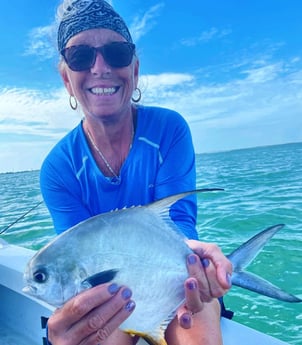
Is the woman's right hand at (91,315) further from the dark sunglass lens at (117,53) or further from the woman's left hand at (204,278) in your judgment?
the dark sunglass lens at (117,53)

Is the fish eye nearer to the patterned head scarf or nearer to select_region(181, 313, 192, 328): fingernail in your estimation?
select_region(181, 313, 192, 328): fingernail

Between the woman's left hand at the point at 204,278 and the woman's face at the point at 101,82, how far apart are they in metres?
0.86

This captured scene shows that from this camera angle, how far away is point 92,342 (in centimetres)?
128

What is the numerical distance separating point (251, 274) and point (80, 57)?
119 cm

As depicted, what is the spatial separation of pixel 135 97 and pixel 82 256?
1252 millimetres

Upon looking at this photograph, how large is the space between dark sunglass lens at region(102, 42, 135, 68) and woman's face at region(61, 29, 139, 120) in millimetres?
23

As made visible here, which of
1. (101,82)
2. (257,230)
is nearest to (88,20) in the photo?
(101,82)

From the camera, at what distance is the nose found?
5.88ft

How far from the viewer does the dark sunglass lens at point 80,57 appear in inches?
70.2

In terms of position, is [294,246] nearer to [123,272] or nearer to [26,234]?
[123,272]

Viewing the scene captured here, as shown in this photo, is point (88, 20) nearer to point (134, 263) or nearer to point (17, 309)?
point (134, 263)

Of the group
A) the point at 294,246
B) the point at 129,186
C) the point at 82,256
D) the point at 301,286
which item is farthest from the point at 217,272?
the point at 294,246

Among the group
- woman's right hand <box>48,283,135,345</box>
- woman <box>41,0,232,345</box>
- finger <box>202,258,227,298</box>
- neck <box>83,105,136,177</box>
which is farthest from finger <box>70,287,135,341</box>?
neck <box>83,105,136,177</box>

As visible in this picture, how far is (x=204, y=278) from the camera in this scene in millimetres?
1349
